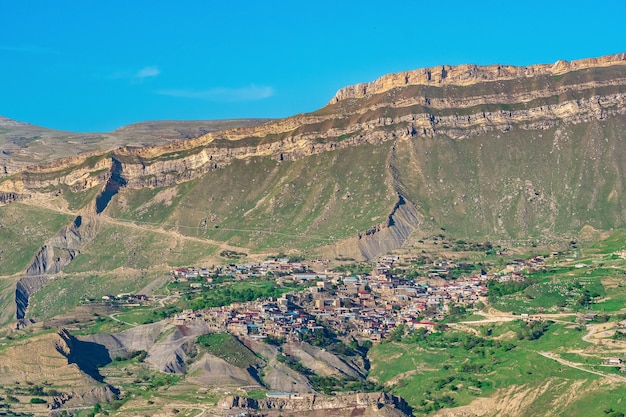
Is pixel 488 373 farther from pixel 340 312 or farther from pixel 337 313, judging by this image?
pixel 340 312

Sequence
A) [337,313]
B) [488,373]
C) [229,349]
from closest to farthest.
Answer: [488,373], [229,349], [337,313]

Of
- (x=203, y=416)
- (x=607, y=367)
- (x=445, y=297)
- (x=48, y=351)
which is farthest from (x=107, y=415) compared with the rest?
(x=445, y=297)

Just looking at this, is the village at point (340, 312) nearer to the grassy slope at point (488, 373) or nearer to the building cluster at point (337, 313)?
the building cluster at point (337, 313)

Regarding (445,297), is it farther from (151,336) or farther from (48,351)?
(48,351)

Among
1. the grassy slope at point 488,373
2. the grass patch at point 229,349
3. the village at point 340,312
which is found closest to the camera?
the grassy slope at point 488,373

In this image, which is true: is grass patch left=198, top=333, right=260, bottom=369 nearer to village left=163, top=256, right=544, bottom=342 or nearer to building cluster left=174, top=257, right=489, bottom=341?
village left=163, top=256, right=544, bottom=342

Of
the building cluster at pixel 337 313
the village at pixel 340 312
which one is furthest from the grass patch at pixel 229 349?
the building cluster at pixel 337 313

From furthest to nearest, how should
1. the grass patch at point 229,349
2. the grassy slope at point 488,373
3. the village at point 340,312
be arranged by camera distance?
the village at point 340,312, the grass patch at point 229,349, the grassy slope at point 488,373

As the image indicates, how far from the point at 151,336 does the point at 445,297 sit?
42243 mm

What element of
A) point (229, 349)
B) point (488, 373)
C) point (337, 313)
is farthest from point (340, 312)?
point (488, 373)

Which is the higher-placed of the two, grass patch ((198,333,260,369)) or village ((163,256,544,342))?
village ((163,256,544,342))

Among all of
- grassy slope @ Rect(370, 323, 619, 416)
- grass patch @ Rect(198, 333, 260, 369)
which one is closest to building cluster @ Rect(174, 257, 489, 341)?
grass patch @ Rect(198, 333, 260, 369)

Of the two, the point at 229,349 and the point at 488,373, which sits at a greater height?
the point at 229,349

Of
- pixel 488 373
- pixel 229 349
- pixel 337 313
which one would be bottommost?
pixel 488 373
